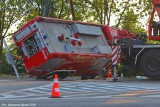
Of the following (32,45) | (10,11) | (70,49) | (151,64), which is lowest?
(151,64)

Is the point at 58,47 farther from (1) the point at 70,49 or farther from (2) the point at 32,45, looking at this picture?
(2) the point at 32,45

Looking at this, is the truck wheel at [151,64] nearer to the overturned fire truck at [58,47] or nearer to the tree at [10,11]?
the overturned fire truck at [58,47]

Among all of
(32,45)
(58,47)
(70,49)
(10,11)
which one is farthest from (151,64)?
(10,11)

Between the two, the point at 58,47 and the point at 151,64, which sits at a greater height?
the point at 58,47

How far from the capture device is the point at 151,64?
18.0 m

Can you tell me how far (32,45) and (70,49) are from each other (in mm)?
1694

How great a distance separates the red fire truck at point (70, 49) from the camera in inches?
707

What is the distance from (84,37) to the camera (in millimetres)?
19797

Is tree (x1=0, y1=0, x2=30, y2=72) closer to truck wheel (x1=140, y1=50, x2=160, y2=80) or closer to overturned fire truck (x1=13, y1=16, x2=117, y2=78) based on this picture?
overturned fire truck (x1=13, y1=16, x2=117, y2=78)

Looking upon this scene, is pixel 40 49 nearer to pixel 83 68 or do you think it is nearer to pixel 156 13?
pixel 83 68

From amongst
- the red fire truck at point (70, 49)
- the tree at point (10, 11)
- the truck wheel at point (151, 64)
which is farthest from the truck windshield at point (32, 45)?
the tree at point (10, 11)

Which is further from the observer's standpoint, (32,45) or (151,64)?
(32,45)

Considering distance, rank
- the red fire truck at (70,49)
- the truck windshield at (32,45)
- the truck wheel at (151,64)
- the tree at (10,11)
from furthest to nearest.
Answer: the tree at (10,11) → the truck windshield at (32,45) → the red fire truck at (70,49) → the truck wheel at (151,64)

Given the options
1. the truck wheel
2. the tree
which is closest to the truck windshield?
the truck wheel
